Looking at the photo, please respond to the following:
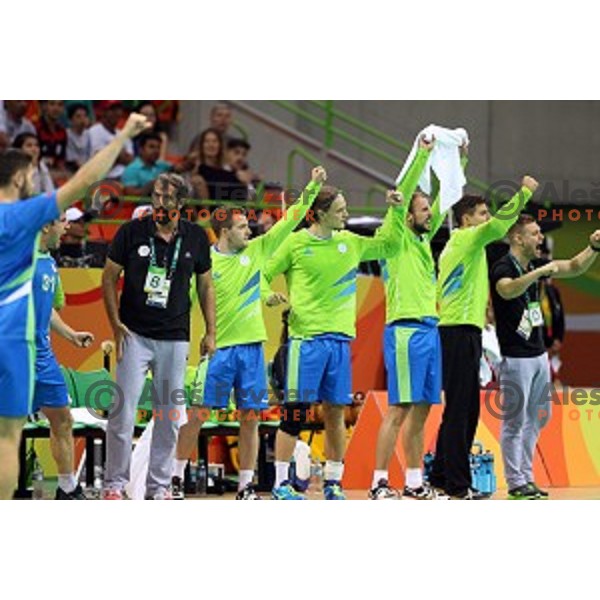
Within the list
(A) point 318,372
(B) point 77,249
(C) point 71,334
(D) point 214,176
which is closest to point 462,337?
(A) point 318,372

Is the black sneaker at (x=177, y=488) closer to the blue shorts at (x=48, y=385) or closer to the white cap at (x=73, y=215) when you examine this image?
the blue shorts at (x=48, y=385)

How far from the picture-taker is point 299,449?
16.2 m

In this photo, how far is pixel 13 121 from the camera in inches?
830

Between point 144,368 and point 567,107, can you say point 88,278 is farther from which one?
point 567,107

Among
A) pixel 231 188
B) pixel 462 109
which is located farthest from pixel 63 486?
pixel 462 109

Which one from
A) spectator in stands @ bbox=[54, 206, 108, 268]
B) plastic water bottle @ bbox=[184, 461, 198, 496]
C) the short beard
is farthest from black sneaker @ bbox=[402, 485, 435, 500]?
spectator in stands @ bbox=[54, 206, 108, 268]

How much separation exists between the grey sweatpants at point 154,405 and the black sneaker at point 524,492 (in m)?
2.64

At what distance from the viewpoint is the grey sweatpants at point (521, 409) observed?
15.0 meters

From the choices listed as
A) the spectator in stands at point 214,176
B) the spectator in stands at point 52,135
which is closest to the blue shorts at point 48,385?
the spectator in stands at point 214,176

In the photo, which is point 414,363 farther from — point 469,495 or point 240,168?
point 240,168

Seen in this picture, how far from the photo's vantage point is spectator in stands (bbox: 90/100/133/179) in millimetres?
21750

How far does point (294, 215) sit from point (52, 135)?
303 inches

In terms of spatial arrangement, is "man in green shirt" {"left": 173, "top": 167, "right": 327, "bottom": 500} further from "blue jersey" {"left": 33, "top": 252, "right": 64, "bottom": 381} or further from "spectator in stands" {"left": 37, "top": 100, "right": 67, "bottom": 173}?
"spectator in stands" {"left": 37, "top": 100, "right": 67, "bottom": 173}

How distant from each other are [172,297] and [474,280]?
2398 mm
